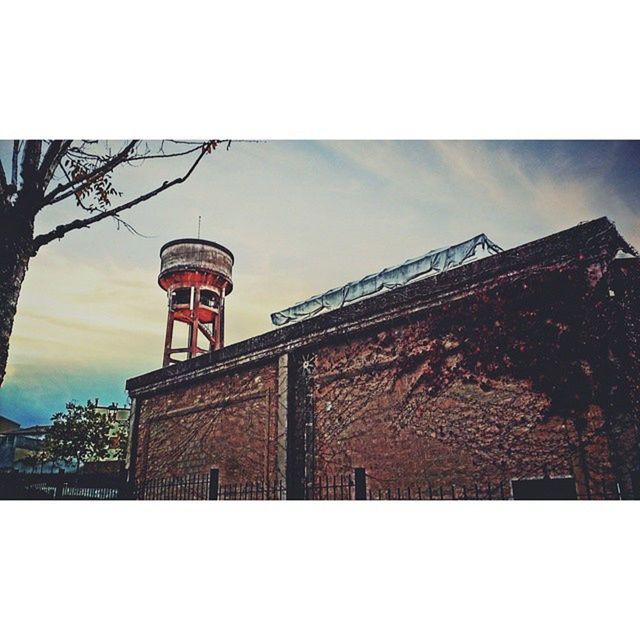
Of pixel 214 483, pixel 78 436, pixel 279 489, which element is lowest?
pixel 279 489

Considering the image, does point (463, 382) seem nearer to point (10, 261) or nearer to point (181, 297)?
point (10, 261)

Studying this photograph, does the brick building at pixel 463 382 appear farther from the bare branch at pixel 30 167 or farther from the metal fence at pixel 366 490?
the bare branch at pixel 30 167

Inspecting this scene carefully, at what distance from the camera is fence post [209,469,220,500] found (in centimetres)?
717

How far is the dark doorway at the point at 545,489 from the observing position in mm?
4633

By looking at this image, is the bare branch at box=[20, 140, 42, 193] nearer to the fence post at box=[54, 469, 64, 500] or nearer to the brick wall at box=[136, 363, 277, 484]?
the brick wall at box=[136, 363, 277, 484]

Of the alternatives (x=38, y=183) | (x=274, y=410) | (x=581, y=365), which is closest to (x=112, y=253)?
(x=274, y=410)

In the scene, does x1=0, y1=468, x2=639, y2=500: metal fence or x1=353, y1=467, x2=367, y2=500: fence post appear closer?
x1=0, y1=468, x2=639, y2=500: metal fence

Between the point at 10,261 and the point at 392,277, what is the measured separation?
14.5ft

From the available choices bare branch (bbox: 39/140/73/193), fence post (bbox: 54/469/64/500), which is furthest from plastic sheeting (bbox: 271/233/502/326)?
bare branch (bbox: 39/140/73/193)

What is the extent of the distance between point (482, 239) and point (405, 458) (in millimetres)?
2512

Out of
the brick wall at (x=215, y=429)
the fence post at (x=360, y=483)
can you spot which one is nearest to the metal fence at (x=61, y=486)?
the brick wall at (x=215, y=429)

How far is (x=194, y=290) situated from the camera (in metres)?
9.65

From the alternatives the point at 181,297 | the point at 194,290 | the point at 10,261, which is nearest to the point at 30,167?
the point at 10,261

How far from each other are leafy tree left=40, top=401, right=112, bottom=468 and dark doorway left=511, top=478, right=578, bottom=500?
24.8ft
